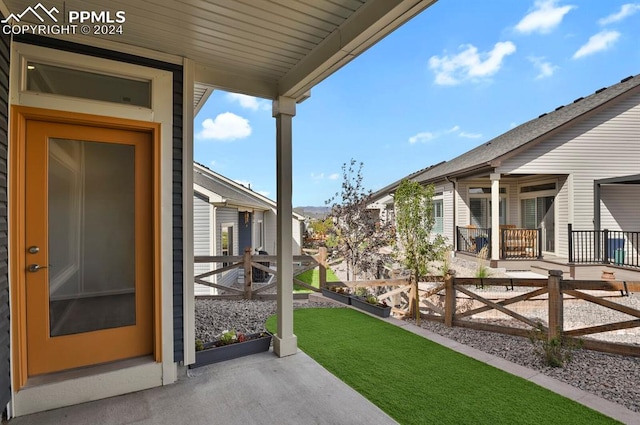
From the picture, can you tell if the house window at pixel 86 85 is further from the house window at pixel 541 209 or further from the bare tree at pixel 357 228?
the house window at pixel 541 209

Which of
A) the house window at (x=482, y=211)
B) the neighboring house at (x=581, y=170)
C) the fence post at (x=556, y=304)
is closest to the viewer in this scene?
the fence post at (x=556, y=304)

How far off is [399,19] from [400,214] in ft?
12.0

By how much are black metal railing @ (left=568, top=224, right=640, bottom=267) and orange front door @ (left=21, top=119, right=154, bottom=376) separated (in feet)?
32.3

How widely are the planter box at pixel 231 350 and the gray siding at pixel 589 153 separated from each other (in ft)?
27.3

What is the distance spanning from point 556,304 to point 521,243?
6294 mm

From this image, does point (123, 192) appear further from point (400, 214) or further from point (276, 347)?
point (400, 214)

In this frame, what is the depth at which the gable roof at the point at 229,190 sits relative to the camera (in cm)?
893

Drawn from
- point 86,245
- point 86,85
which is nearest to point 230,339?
point 86,245

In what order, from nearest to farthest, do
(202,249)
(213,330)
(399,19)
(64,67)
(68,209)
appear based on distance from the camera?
(399,19)
(64,67)
(68,209)
(213,330)
(202,249)

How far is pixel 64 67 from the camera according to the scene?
8.13ft

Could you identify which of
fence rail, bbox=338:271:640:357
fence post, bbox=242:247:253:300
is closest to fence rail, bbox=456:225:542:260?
fence rail, bbox=338:271:640:357

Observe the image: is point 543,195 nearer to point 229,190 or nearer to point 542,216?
point 542,216

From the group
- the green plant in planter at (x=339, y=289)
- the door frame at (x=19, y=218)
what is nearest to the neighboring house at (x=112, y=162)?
the door frame at (x=19, y=218)

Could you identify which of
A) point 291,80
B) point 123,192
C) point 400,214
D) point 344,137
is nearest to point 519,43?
point 344,137
